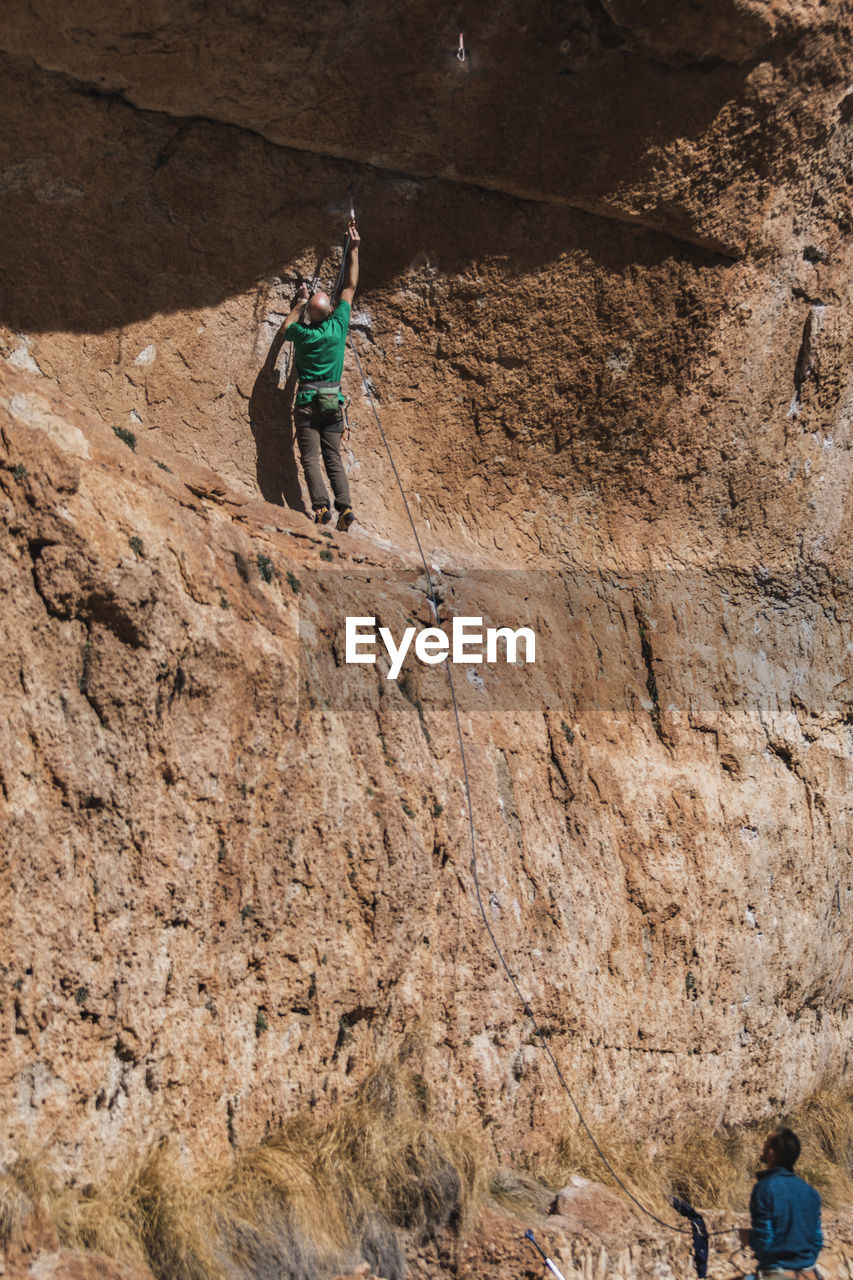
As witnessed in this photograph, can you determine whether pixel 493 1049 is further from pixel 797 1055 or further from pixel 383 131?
pixel 383 131

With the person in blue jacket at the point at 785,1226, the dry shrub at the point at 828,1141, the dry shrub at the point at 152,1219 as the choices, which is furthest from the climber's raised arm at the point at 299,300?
the dry shrub at the point at 828,1141

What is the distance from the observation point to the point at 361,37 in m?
7.39

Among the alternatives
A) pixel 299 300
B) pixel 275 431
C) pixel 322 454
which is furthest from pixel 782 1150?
pixel 299 300

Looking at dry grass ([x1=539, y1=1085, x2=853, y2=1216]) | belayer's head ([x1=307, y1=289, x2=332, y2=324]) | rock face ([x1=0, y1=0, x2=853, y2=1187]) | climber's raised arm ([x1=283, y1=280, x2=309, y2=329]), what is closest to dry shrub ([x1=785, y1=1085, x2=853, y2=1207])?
dry grass ([x1=539, y1=1085, x2=853, y2=1216])

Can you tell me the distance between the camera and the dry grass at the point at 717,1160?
273 inches

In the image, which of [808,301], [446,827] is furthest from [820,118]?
[446,827]

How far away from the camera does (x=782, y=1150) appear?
5418mm

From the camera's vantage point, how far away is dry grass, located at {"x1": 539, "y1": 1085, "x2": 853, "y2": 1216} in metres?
6.94

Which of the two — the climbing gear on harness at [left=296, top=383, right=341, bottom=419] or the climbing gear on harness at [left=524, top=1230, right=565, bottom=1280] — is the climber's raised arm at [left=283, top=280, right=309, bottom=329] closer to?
the climbing gear on harness at [left=296, top=383, right=341, bottom=419]

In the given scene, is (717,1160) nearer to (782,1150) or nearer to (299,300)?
(782,1150)

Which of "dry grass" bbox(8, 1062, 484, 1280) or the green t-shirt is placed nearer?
"dry grass" bbox(8, 1062, 484, 1280)

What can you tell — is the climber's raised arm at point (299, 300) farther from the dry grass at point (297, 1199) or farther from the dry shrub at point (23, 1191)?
the dry shrub at point (23, 1191)

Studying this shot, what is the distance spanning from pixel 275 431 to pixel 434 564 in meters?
1.38

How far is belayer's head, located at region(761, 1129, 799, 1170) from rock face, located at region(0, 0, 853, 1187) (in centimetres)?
168
